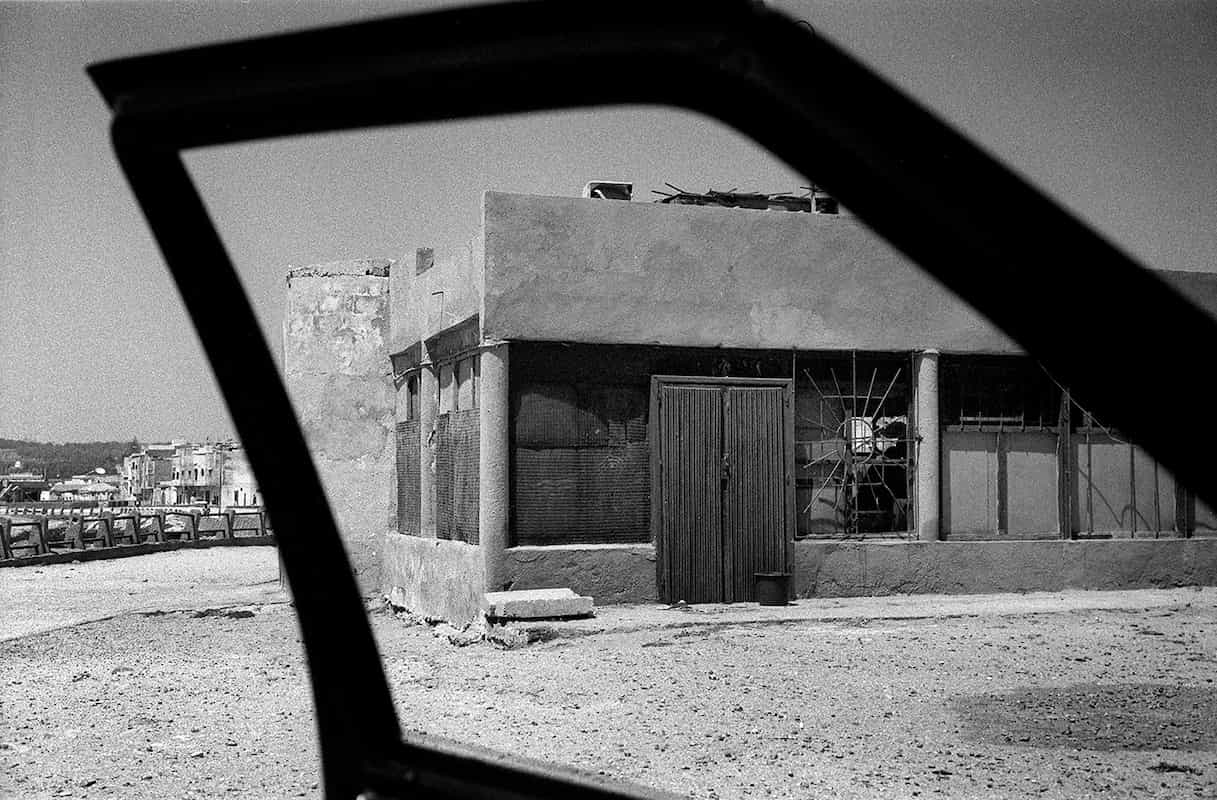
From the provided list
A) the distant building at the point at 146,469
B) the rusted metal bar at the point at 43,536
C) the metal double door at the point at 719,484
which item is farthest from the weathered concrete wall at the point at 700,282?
the distant building at the point at 146,469

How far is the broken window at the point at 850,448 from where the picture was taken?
13492 millimetres

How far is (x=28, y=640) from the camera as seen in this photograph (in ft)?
41.2

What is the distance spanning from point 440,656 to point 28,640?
5024 mm

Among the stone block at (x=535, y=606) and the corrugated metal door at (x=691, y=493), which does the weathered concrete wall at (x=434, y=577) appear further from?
the corrugated metal door at (x=691, y=493)

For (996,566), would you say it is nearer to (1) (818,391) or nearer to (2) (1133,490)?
(2) (1133,490)

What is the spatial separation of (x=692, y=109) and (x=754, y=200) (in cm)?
1387

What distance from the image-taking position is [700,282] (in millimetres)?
13117

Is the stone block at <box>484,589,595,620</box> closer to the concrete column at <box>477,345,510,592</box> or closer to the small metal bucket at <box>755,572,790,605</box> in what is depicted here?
the concrete column at <box>477,345,510,592</box>

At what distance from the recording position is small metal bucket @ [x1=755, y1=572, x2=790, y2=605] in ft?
41.6

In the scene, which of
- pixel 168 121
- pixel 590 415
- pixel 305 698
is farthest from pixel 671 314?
pixel 168 121

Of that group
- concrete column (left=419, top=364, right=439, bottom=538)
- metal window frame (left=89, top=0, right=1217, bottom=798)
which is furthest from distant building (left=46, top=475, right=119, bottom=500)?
metal window frame (left=89, top=0, right=1217, bottom=798)

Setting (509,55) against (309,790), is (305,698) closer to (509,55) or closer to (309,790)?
(309,790)

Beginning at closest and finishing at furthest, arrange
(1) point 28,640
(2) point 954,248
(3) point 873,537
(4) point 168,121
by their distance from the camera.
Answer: (2) point 954,248 < (4) point 168,121 < (1) point 28,640 < (3) point 873,537

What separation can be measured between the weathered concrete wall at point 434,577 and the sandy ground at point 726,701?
0.73 m
